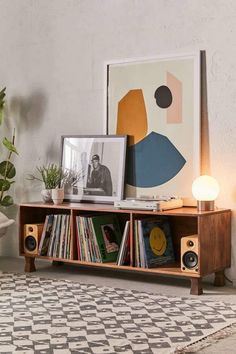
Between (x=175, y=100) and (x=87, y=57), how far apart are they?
878 mm

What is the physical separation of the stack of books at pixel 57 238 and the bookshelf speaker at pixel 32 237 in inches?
1.8

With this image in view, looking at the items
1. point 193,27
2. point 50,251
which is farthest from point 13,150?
point 193,27

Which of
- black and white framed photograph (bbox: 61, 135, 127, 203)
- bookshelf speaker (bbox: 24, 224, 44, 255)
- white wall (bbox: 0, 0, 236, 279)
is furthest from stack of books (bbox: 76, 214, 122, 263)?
white wall (bbox: 0, 0, 236, 279)

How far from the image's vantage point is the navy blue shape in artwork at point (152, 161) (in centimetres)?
446

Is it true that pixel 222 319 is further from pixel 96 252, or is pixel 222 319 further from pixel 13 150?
pixel 13 150

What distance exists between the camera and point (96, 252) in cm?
443

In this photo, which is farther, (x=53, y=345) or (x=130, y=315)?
(x=130, y=315)

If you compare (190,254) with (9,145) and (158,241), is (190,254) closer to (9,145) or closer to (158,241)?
(158,241)

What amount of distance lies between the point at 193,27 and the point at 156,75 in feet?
1.36

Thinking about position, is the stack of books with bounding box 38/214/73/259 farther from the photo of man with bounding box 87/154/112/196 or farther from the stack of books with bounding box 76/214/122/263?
the photo of man with bounding box 87/154/112/196

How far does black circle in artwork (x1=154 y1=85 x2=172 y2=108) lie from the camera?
4.49 meters

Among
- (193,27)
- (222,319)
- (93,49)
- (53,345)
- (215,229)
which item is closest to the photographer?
(53,345)

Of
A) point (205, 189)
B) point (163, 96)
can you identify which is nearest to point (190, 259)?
point (205, 189)

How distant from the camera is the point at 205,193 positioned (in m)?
4.14
